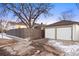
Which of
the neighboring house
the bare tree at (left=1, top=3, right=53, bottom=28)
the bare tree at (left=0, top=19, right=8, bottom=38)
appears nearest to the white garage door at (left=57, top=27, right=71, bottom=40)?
the bare tree at (left=1, top=3, right=53, bottom=28)

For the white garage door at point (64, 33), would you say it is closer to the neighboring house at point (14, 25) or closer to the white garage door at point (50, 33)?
the white garage door at point (50, 33)

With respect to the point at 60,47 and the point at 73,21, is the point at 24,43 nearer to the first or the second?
the point at 60,47

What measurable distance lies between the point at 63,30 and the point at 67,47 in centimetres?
15

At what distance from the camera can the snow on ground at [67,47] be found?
1.51 meters

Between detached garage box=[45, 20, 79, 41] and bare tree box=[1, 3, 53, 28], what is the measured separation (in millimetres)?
141

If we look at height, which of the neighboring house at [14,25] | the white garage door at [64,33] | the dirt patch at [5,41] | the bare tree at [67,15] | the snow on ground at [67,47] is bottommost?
the snow on ground at [67,47]

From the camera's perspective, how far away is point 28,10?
5.08 feet

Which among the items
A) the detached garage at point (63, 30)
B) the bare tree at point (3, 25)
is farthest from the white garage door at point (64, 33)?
the bare tree at point (3, 25)

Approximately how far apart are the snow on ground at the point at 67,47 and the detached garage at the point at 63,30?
4 centimetres

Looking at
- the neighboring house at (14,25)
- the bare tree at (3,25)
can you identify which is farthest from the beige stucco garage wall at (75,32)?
the bare tree at (3,25)

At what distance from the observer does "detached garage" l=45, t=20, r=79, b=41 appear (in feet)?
5.01

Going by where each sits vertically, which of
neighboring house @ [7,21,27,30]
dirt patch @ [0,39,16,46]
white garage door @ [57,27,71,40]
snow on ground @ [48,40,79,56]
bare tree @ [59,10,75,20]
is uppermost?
bare tree @ [59,10,75,20]

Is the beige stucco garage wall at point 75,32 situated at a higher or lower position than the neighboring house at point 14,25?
lower

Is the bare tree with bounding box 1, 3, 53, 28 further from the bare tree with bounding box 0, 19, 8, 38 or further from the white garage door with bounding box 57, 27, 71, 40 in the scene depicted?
the white garage door with bounding box 57, 27, 71, 40
